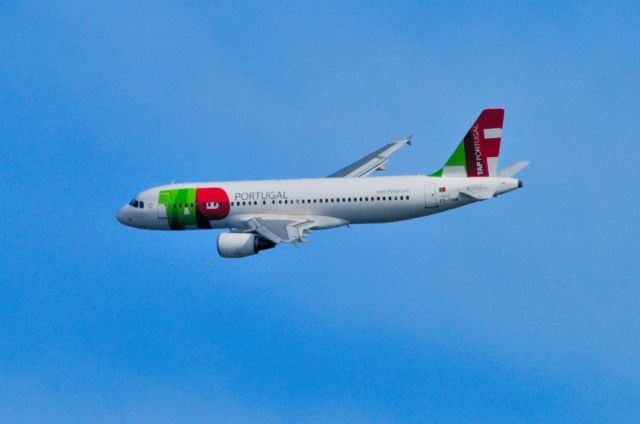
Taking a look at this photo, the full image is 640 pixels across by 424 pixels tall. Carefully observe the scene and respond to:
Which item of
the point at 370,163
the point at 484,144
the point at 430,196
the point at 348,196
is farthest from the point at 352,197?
the point at 484,144

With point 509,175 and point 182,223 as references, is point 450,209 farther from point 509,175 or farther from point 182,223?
point 182,223

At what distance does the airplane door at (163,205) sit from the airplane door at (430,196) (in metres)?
19.1

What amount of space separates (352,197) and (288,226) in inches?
200

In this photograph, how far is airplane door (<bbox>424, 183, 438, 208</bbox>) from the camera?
321 feet

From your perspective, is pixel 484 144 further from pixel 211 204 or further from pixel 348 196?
pixel 211 204

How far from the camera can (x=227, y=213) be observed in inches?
3954

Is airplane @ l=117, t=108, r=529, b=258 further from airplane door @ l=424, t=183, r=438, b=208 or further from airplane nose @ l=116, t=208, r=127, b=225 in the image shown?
airplane nose @ l=116, t=208, r=127, b=225

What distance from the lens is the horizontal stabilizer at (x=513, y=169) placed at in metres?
98.8

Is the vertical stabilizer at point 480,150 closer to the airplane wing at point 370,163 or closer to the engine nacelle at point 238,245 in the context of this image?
the airplane wing at point 370,163

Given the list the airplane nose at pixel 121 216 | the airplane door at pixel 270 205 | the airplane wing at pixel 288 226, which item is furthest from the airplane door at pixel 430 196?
the airplane nose at pixel 121 216

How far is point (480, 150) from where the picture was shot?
98750mm

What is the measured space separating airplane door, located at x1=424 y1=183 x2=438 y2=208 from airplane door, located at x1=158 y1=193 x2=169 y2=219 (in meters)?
19.1

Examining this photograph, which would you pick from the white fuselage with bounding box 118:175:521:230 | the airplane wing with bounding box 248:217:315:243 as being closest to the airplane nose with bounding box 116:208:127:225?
the white fuselage with bounding box 118:175:521:230

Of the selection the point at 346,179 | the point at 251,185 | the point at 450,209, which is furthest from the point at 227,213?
the point at 450,209
